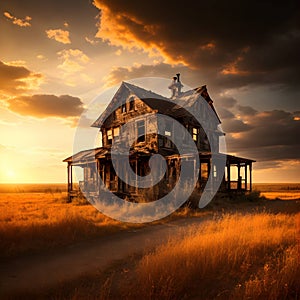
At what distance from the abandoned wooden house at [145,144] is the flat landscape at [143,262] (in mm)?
10913

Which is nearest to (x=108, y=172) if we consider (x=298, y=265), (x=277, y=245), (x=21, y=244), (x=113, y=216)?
(x=113, y=216)

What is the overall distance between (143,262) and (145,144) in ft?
65.0

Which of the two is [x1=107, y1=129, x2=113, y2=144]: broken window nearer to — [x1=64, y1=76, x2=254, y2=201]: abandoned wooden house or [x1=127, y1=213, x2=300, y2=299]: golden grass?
[x1=64, y1=76, x2=254, y2=201]: abandoned wooden house

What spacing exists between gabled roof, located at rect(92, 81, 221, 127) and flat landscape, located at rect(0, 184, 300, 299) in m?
16.8

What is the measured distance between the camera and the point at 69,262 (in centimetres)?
758

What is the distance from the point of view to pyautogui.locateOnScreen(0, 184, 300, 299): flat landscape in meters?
5.35

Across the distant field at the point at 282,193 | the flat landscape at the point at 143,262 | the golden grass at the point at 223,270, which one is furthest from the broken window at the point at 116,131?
the golden grass at the point at 223,270

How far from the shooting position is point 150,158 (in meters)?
24.7

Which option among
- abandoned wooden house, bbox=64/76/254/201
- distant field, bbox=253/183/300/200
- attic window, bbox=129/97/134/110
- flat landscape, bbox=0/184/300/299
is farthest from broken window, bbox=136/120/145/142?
distant field, bbox=253/183/300/200

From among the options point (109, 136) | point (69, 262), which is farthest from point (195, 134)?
point (69, 262)

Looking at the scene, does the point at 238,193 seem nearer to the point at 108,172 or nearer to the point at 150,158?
the point at 150,158

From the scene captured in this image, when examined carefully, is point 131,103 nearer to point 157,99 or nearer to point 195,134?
point 157,99

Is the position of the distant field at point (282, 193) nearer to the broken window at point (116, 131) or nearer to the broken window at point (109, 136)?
the broken window at point (116, 131)

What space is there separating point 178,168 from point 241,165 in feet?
28.4
